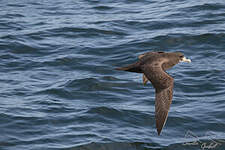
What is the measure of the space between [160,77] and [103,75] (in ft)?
10.3

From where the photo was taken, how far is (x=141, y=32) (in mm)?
13758

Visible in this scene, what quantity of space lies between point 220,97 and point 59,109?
9.76ft

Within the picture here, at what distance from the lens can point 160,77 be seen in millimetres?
8227

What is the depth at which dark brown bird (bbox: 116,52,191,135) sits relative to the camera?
795cm

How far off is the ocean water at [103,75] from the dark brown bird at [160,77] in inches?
26.6

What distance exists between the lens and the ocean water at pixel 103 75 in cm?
873

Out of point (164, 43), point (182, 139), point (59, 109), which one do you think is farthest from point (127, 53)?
point (182, 139)
